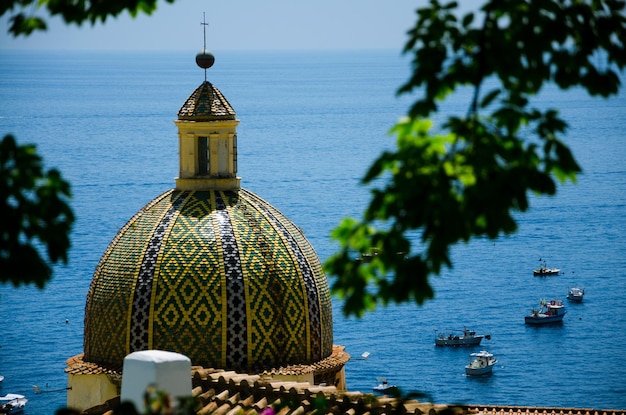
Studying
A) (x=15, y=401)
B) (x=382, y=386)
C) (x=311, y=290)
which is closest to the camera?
(x=311, y=290)

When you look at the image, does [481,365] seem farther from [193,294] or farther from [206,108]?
[193,294]

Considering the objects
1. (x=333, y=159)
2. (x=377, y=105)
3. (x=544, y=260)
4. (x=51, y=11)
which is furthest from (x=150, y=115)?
(x=51, y=11)

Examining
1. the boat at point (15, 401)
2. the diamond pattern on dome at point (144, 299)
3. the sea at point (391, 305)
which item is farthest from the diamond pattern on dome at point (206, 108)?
the boat at point (15, 401)

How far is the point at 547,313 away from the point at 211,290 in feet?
167

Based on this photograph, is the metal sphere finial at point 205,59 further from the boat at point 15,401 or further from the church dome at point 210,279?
the boat at point 15,401

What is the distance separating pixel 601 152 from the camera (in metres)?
123

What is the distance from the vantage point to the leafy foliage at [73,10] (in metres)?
6.68

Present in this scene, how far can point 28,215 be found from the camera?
6.00 metres

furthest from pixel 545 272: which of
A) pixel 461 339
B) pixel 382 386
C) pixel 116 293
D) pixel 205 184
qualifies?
pixel 116 293

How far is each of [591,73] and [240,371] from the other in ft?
40.7

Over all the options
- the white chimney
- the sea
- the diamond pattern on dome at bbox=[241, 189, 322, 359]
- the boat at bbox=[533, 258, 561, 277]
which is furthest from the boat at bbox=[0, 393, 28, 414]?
the white chimney

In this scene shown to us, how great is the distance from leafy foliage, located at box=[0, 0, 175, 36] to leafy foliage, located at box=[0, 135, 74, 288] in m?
0.91

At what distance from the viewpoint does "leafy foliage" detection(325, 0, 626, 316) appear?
5.81m

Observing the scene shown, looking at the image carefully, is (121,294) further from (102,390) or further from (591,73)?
(591,73)
